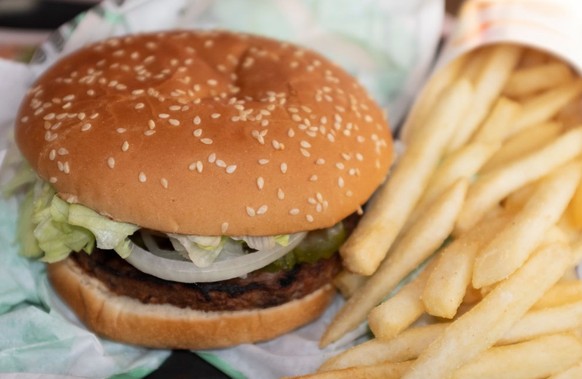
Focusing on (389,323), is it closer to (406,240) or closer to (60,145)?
(406,240)

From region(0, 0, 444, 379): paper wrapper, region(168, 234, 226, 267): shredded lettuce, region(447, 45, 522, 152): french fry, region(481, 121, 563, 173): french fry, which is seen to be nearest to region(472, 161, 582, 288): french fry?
region(481, 121, 563, 173): french fry

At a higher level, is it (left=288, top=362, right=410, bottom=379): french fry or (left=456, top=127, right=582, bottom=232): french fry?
(left=456, top=127, right=582, bottom=232): french fry

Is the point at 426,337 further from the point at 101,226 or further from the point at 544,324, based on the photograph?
the point at 101,226

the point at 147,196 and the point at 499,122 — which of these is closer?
the point at 147,196

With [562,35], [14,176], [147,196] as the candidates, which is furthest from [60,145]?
[562,35]

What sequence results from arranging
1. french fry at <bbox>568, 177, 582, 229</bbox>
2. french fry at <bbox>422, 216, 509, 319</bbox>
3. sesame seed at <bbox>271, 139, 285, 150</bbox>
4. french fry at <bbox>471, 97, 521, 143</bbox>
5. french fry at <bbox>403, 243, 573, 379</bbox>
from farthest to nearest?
french fry at <bbox>471, 97, 521, 143</bbox> → french fry at <bbox>568, 177, 582, 229</bbox> → sesame seed at <bbox>271, 139, 285, 150</bbox> → french fry at <bbox>422, 216, 509, 319</bbox> → french fry at <bbox>403, 243, 573, 379</bbox>

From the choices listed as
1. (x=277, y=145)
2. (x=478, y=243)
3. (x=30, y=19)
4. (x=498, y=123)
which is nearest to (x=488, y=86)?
(x=498, y=123)

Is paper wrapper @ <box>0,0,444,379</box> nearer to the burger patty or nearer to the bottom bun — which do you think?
the bottom bun
